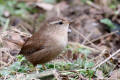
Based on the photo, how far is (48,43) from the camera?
4996mm

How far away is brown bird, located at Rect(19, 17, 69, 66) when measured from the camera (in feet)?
16.1

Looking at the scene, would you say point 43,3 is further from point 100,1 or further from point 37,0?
point 100,1

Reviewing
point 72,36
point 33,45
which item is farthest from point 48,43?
point 72,36

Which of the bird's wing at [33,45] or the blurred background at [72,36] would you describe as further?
→ the bird's wing at [33,45]

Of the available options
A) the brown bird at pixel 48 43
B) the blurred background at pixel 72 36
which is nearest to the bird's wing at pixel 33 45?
the brown bird at pixel 48 43

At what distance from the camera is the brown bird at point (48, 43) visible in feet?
16.1

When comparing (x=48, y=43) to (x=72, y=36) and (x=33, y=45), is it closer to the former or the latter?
(x=33, y=45)

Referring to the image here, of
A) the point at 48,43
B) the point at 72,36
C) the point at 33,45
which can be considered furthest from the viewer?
the point at 72,36

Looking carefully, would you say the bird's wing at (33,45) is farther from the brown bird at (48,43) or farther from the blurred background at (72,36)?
the blurred background at (72,36)

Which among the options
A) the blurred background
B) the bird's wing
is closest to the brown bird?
the bird's wing

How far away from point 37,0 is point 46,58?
458 centimetres

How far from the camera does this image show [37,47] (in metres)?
5.17

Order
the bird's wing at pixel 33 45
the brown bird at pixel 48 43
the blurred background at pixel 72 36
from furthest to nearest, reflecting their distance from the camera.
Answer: the bird's wing at pixel 33 45 < the brown bird at pixel 48 43 < the blurred background at pixel 72 36

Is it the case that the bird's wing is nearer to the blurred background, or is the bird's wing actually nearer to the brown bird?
the brown bird
